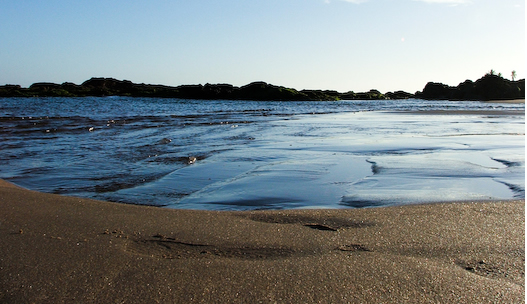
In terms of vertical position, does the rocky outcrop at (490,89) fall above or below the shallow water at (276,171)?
above

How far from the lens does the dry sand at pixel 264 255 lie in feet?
6.91

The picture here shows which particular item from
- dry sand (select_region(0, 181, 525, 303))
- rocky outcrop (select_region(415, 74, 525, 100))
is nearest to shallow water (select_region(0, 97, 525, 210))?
dry sand (select_region(0, 181, 525, 303))

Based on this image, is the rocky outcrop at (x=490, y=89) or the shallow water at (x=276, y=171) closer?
the shallow water at (x=276, y=171)

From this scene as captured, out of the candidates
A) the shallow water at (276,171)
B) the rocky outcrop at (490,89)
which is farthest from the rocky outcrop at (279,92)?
the shallow water at (276,171)

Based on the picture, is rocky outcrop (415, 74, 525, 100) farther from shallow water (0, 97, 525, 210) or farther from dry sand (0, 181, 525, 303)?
dry sand (0, 181, 525, 303)

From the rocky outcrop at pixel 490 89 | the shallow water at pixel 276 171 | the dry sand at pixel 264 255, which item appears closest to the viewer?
the dry sand at pixel 264 255

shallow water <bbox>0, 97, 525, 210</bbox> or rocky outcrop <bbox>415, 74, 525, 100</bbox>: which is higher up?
rocky outcrop <bbox>415, 74, 525, 100</bbox>

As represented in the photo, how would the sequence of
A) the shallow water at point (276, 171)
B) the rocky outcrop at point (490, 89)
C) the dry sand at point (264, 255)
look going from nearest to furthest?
the dry sand at point (264, 255), the shallow water at point (276, 171), the rocky outcrop at point (490, 89)

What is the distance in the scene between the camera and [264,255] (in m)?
2.64

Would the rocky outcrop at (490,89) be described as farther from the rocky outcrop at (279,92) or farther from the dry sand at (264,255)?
the dry sand at (264,255)

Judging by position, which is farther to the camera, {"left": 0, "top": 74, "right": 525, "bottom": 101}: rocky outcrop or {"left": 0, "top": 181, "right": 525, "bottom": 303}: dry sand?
{"left": 0, "top": 74, "right": 525, "bottom": 101}: rocky outcrop

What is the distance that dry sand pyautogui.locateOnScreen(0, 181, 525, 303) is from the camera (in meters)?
2.11

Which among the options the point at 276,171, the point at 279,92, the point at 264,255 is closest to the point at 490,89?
the point at 279,92

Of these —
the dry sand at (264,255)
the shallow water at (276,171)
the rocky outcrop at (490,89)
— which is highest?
the rocky outcrop at (490,89)
